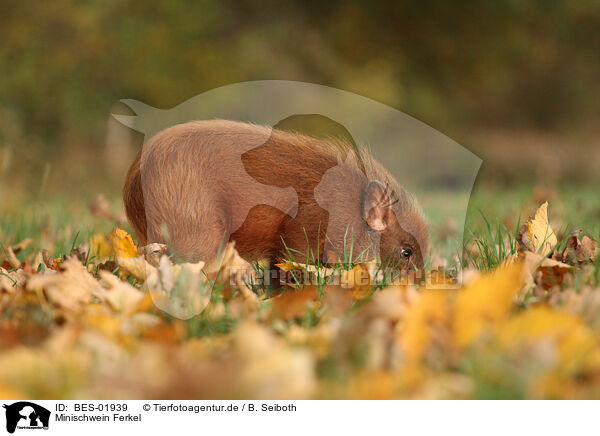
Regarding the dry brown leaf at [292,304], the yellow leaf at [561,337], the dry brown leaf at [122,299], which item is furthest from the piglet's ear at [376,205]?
the yellow leaf at [561,337]

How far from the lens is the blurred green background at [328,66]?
29.0 ft

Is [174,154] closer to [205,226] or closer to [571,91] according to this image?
[205,226]

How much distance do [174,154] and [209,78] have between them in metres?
6.59

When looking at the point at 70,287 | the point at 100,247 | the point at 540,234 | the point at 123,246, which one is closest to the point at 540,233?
the point at 540,234

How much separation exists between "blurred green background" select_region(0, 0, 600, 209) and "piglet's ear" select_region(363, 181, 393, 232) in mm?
4763

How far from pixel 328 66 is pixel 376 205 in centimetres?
830

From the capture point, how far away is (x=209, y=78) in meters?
8.90

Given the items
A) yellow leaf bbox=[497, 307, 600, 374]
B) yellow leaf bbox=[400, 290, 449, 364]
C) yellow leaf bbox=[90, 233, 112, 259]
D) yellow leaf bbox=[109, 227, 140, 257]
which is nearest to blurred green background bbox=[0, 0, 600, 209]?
yellow leaf bbox=[90, 233, 112, 259]

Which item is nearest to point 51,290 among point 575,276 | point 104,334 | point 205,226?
point 104,334

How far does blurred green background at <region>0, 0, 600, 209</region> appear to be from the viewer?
8.84m

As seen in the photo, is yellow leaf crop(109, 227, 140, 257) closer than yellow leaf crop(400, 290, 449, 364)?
No

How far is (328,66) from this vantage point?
10.8 metres
